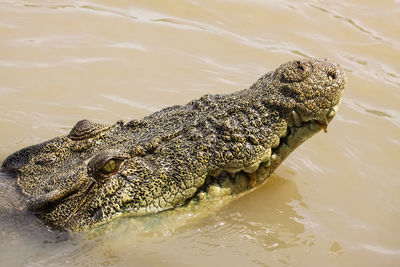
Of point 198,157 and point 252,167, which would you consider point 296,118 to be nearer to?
point 252,167

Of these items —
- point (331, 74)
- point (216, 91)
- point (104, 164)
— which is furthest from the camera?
point (216, 91)

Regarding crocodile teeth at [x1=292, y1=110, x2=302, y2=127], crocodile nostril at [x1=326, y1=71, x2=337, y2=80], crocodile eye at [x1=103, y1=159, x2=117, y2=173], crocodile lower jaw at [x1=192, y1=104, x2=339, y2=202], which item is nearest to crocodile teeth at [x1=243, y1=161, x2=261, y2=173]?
crocodile lower jaw at [x1=192, y1=104, x2=339, y2=202]

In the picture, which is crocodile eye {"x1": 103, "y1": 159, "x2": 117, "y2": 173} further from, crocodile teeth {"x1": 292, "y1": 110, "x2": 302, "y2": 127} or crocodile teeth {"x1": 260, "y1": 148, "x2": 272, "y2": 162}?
crocodile teeth {"x1": 292, "y1": 110, "x2": 302, "y2": 127}

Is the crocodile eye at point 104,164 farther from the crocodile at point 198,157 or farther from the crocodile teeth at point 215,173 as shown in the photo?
the crocodile teeth at point 215,173

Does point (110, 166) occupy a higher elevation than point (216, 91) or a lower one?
lower

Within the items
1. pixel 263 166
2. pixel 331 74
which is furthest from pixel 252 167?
pixel 331 74

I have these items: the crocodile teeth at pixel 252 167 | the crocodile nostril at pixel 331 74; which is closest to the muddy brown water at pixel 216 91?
the crocodile teeth at pixel 252 167
